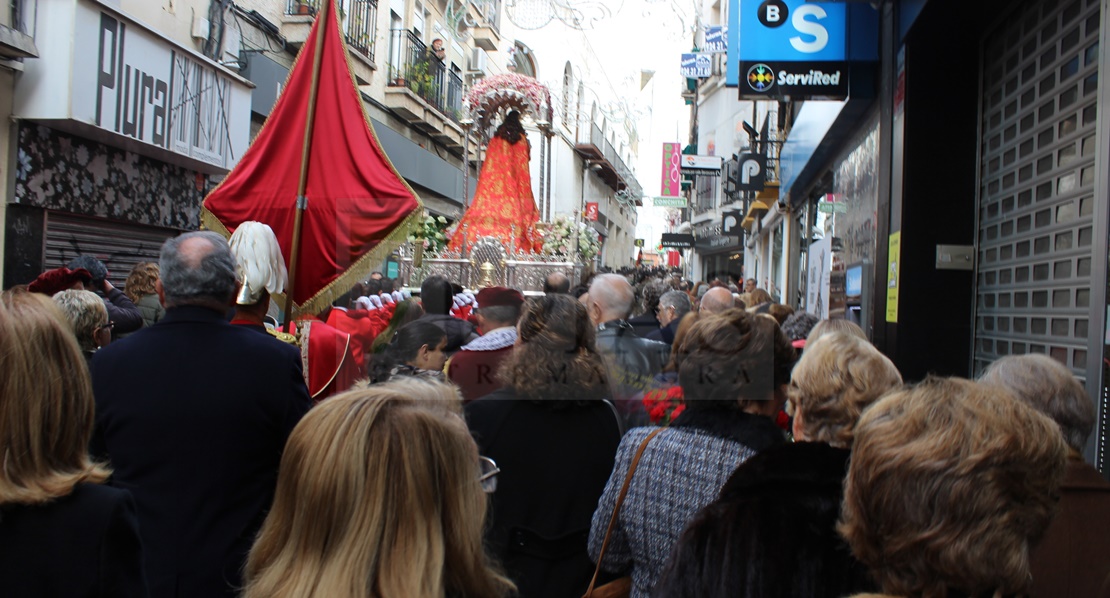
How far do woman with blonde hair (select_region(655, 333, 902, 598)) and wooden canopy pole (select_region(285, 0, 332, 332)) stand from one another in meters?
2.17

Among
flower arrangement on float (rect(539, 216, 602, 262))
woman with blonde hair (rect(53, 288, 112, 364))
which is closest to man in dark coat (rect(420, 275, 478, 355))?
woman with blonde hair (rect(53, 288, 112, 364))

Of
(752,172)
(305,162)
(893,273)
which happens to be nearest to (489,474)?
(305,162)

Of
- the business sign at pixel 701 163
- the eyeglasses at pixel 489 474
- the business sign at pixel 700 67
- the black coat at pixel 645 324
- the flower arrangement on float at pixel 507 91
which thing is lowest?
the eyeglasses at pixel 489 474

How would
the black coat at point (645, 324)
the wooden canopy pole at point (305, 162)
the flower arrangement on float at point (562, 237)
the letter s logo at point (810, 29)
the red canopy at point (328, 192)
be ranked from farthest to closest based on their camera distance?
1. the flower arrangement on float at point (562, 237)
2. the letter s logo at point (810, 29)
3. the black coat at point (645, 324)
4. the red canopy at point (328, 192)
5. the wooden canopy pole at point (305, 162)

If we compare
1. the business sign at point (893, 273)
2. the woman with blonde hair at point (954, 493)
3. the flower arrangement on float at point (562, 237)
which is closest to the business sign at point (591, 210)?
the flower arrangement on float at point (562, 237)

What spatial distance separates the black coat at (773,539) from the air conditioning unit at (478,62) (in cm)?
441

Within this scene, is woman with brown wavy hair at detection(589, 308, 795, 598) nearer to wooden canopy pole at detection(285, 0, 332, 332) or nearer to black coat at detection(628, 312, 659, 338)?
wooden canopy pole at detection(285, 0, 332, 332)

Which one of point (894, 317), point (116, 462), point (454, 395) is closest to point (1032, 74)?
point (894, 317)

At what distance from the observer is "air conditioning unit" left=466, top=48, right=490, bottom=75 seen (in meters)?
5.80

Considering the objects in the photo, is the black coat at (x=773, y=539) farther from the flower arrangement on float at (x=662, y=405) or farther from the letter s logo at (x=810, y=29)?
the letter s logo at (x=810, y=29)

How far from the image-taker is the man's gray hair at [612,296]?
164 inches

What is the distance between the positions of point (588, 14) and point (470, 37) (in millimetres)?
1062

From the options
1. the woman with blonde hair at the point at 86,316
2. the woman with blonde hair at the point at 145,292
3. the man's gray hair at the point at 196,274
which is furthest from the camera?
the woman with blonde hair at the point at 145,292

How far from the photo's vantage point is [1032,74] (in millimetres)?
5105
